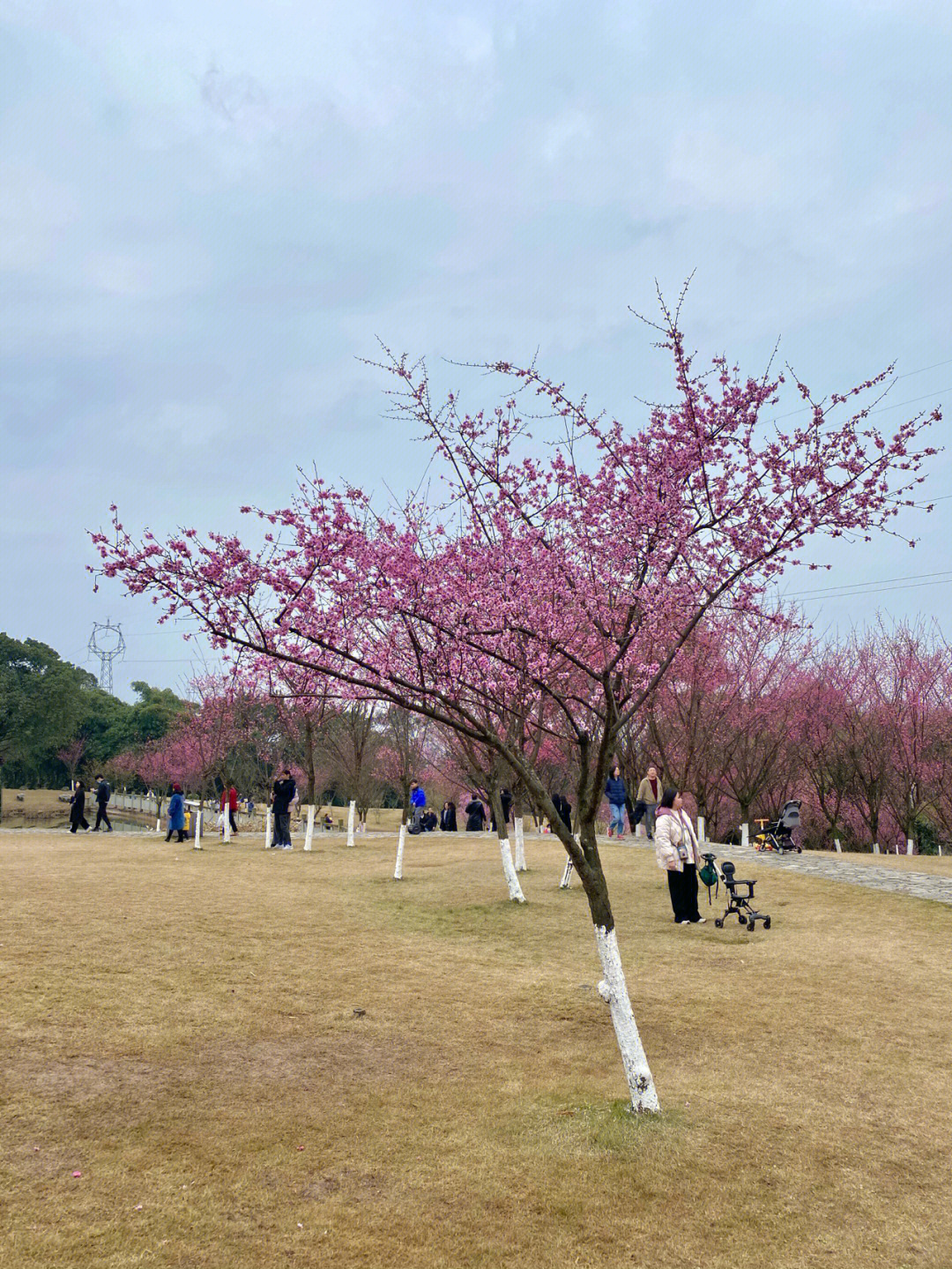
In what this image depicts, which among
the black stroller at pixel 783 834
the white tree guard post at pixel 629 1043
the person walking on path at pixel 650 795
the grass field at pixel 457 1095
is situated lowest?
the grass field at pixel 457 1095

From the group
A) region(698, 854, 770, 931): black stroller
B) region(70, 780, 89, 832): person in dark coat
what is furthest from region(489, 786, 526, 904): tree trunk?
region(70, 780, 89, 832): person in dark coat

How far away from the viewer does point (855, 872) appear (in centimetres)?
1900

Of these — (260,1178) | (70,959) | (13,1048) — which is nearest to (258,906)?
(70,959)

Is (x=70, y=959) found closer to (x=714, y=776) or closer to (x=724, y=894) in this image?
(x=724, y=894)

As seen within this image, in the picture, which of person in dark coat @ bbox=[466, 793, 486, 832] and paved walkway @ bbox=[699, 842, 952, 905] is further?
person in dark coat @ bbox=[466, 793, 486, 832]

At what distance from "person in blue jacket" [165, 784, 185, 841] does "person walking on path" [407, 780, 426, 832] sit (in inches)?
292

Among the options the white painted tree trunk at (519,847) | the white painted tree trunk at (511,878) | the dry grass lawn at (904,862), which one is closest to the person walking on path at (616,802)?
the dry grass lawn at (904,862)

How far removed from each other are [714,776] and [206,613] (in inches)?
1099

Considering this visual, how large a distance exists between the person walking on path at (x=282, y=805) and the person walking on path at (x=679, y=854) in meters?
12.7

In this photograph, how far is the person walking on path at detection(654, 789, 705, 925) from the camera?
41.2 feet

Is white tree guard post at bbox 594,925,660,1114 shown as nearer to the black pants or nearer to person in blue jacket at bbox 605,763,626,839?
the black pants

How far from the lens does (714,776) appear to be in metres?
32.2

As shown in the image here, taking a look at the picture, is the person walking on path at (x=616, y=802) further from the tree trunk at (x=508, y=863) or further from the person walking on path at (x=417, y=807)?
the tree trunk at (x=508, y=863)

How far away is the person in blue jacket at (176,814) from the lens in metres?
25.4
